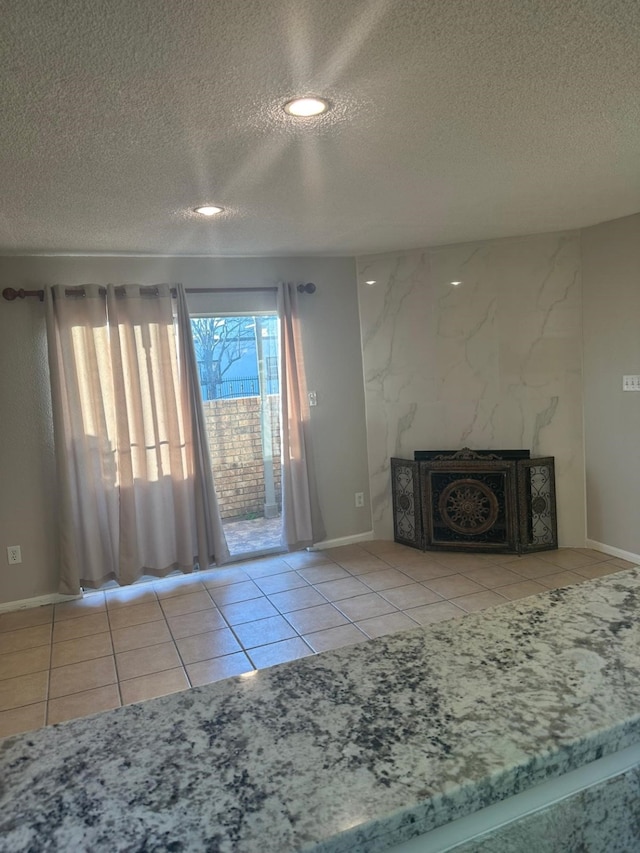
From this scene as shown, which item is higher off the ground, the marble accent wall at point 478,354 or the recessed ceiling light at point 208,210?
the recessed ceiling light at point 208,210

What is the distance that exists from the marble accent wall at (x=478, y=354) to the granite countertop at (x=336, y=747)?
3690mm

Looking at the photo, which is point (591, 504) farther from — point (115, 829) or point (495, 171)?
point (115, 829)

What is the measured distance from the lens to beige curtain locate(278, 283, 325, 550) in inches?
174

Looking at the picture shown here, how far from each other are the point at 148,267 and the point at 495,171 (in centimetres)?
241

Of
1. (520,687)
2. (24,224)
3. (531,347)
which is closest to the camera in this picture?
(520,687)

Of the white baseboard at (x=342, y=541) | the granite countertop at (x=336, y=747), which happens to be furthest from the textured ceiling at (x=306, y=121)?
the white baseboard at (x=342, y=541)

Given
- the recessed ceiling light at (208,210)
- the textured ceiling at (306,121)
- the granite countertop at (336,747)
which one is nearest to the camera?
the granite countertop at (336,747)

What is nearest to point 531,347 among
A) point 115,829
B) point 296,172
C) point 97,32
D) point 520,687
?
point 296,172

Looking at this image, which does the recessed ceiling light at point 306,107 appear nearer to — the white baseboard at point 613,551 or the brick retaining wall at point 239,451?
the brick retaining wall at point 239,451

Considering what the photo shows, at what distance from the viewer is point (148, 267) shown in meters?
Answer: 4.10

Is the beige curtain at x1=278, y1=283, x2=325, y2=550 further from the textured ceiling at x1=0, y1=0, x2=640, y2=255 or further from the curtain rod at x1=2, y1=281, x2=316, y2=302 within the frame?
the textured ceiling at x1=0, y1=0, x2=640, y2=255

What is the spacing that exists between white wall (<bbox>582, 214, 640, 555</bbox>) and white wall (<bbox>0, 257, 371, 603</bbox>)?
1672 mm

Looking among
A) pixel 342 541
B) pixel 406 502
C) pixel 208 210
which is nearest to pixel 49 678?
pixel 342 541

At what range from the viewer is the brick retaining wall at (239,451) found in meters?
Result: 4.46
